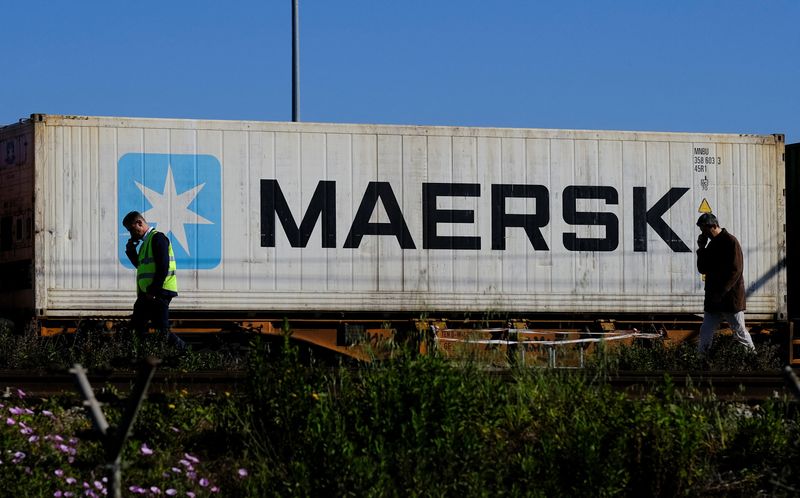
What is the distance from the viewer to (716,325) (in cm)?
1211

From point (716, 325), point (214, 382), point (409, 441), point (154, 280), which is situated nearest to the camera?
point (409, 441)

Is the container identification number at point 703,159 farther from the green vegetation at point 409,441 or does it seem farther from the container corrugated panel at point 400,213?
the green vegetation at point 409,441

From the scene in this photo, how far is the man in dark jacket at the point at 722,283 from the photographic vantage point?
11.9 meters

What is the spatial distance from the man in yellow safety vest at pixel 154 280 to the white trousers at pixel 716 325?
5.23 metres

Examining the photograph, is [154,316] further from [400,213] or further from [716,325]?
[716,325]

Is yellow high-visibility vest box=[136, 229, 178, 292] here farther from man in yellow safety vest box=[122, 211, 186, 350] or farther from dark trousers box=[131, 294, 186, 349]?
dark trousers box=[131, 294, 186, 349]

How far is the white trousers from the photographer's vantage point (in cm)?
1199

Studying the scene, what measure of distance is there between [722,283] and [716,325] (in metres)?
0.48

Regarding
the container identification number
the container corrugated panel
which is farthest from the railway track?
the container identification number

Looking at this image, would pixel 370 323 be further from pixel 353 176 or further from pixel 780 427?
pixel 780 427

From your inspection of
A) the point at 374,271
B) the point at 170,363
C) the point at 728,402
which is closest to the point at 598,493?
the point at 728,402

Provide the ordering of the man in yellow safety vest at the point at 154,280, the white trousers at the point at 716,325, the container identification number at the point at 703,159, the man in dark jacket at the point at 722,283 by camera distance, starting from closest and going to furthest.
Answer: the man in yellow safety vest at the point at 154,280 → the man in dark jacket at the point at 722,283 → the white trousers at the point at 716,325 → the container identification number at the point at 703,159

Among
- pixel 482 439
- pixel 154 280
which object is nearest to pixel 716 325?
pixel 154 280

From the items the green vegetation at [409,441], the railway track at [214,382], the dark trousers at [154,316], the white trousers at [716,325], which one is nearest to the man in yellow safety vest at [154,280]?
the dark trousers at [154,316]
